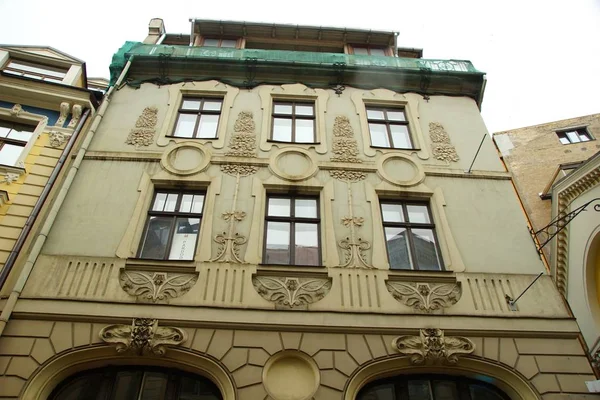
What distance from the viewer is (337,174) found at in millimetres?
10305

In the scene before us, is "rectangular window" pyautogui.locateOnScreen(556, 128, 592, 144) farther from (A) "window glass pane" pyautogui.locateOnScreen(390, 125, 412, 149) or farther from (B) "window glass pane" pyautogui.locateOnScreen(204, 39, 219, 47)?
(B) "window glass pane" pyautogui.locateOnScreen(204, 39, 219, 47)

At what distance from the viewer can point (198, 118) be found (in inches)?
469

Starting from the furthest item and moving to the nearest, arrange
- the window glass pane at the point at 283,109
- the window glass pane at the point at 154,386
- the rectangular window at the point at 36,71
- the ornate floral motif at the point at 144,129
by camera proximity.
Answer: the rectangular window at the point at 36,71
the window glass pane at the point at 283,109
the ornate floral motif at the point at 144,129
the window glass pane at the point at 154,386

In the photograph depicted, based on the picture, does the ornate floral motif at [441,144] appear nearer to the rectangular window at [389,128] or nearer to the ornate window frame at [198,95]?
the rectangular window at [389,128]

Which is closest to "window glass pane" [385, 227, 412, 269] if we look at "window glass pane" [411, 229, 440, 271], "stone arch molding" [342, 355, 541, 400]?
"window glass pane" [411, 229, 440, 271]

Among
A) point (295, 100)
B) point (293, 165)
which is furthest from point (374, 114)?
point (293, 165)

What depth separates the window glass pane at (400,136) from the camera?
11508mm

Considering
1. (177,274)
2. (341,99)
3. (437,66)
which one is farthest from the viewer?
(437,66)

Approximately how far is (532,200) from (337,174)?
14.3 metres

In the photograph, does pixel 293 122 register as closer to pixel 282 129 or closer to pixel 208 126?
pixel 282 129

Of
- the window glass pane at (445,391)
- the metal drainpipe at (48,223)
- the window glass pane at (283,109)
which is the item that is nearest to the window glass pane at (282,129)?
the window glass pane at (283,109)

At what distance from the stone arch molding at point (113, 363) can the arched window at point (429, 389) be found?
95.9 inches

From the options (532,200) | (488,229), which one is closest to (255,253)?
(488,229)

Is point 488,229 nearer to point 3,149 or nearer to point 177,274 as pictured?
point 177,274
